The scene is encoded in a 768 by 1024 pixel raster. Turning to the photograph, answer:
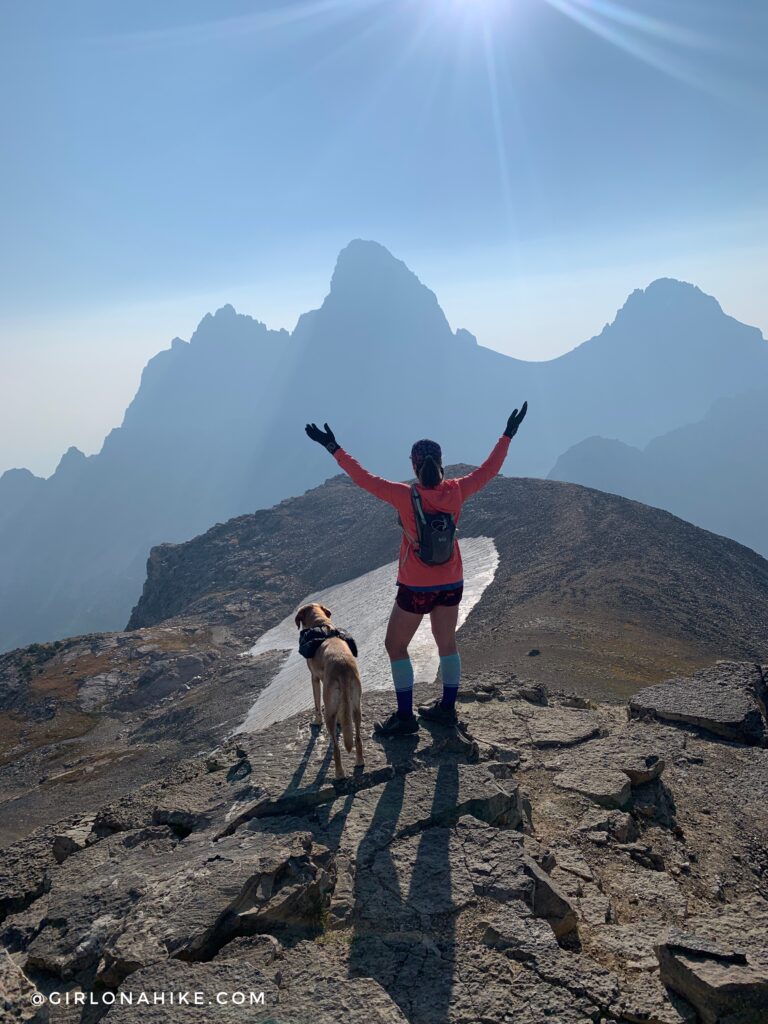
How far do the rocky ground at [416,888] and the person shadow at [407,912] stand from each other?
0.07 feet

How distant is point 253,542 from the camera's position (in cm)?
6550

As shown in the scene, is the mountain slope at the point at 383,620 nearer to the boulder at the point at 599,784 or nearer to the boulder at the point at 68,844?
the boulder at the point at 599,784

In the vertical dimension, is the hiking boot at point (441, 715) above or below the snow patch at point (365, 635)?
above

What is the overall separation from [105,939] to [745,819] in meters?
8.20

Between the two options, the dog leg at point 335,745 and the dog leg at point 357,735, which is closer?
the dog leg at point 335,745

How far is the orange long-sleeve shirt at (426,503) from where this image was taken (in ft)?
28.3

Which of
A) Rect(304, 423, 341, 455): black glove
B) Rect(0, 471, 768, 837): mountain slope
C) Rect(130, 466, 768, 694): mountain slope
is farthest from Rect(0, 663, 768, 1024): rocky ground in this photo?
Rect(130, 466, 768, 694): mountain slope

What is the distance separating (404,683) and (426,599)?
4.86ft

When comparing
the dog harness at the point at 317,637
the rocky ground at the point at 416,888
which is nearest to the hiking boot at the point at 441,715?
the rocky ground at the point at 416,888

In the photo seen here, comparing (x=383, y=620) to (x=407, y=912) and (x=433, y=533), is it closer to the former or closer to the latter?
(x=433, y=533)

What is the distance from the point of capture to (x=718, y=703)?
12594 millimetres

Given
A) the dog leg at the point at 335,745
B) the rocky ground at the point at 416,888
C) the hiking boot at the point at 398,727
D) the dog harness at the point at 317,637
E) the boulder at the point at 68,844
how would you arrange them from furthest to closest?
the dog harness at the point at 317,637, the hiking boot at the point at 398,727, the boulder at the point at 68,844, the dog leg at the point at 335,745, the rocky ground at the point at 416,888

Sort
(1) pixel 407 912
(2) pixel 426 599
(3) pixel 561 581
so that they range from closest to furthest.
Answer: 1. (1) pixel 407 912
2. (2) pixel 426 599
3. (3) pixel 561 581

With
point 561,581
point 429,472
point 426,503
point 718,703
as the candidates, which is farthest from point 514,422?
point 561,581
